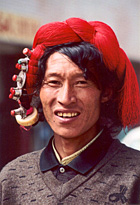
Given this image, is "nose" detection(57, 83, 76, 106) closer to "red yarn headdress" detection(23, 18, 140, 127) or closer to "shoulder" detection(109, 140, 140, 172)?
"red yarn headdress" detection(23, 18, 140, 127)

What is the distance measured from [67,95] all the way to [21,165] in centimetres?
51

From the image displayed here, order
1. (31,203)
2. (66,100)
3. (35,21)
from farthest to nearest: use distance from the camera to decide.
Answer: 1. (35,21)
2. (31,203)
3. (66,100)

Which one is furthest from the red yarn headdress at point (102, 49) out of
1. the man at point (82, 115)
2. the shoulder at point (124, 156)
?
the shoulder at point (124, 156)

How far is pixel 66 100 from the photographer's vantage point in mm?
1354

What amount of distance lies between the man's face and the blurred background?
0.71 feet

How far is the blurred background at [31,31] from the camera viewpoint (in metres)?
Result: 1.50

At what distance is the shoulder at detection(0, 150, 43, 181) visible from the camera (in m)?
1.58

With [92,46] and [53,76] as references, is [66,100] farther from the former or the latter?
[92,46]

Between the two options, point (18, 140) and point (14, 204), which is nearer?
point (14, 204)

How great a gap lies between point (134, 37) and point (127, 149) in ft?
1.84

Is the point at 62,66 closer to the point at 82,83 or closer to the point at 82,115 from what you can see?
the point at 82,83

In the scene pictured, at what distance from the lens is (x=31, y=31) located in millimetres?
1667

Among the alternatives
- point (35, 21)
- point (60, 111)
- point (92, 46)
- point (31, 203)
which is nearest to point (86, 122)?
point (60, 111)

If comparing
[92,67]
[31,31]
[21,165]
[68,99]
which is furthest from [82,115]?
[31,31]
